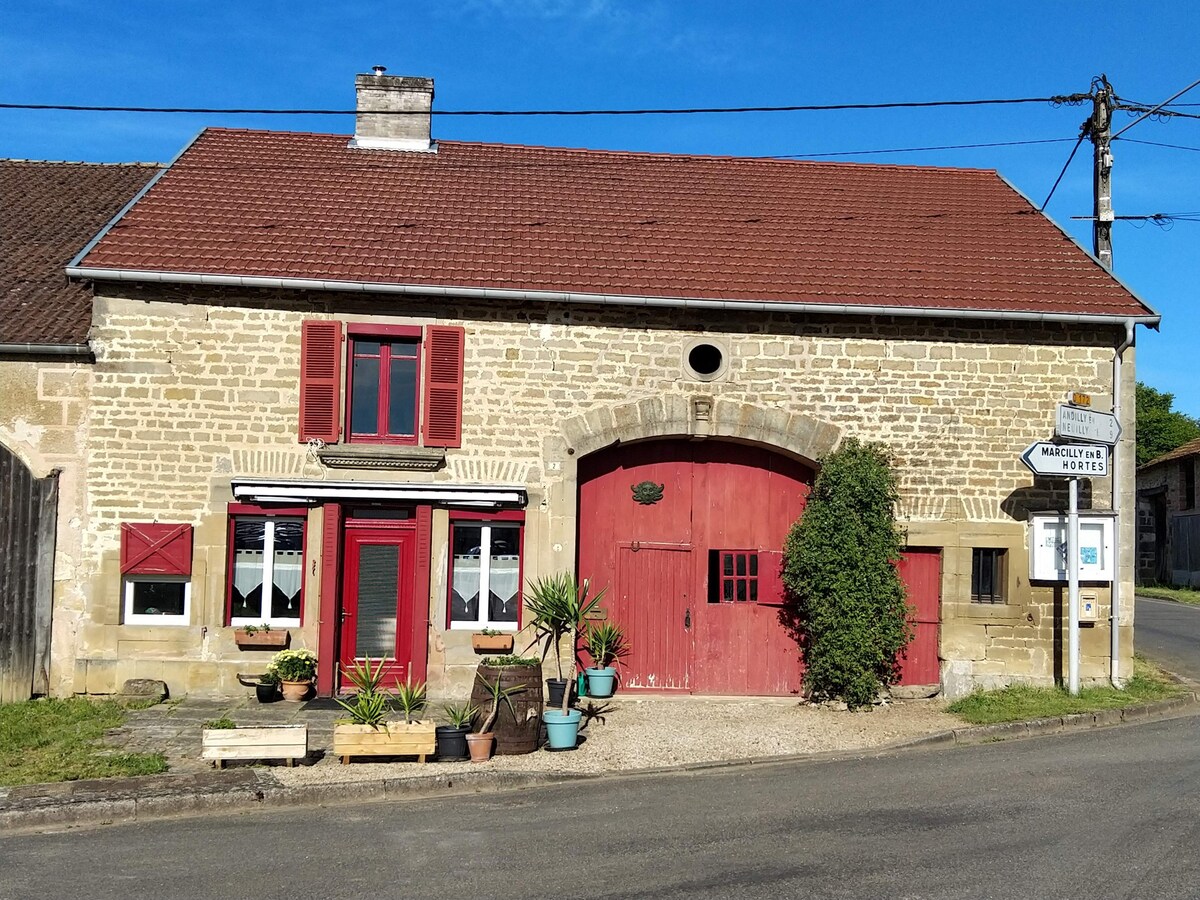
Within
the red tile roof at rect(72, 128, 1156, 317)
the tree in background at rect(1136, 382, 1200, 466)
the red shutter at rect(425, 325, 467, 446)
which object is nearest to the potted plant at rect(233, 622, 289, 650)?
the red shutter at rect(425, 325, 467, 446)

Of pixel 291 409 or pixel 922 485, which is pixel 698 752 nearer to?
pixel 922 485

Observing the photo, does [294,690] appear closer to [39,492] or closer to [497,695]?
[497,695]

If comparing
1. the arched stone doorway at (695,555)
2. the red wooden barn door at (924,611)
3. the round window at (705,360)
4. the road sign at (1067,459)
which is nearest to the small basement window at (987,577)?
the red wooden barn door at (924,611)

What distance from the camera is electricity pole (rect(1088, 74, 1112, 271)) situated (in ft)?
51.1

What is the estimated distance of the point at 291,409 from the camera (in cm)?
1256

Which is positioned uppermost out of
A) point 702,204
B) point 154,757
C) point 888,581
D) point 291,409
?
point 702,204

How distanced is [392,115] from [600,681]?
8676mm

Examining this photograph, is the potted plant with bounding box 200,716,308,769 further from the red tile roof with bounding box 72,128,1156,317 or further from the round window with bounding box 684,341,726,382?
the round window with bounding box 684,341,726,382

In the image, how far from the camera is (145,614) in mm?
12453

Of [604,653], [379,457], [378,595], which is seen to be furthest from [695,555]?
[379,457]

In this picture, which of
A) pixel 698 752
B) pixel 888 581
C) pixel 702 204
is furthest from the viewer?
pixel 702 204

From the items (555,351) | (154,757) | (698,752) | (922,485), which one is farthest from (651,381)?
(154,757)

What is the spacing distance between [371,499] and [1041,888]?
8201 millimetres

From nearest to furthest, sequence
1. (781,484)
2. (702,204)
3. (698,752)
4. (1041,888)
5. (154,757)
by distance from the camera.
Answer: (1041,888)
(154,757)
(698,752)
(781,484)
(702,204)
